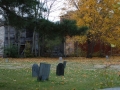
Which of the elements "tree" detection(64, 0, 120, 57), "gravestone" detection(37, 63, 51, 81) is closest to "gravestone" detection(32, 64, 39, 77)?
"gravestone" detection(37, 63, 51, 81)

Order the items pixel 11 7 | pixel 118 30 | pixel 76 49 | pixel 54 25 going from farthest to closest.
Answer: pixel 76 49, pixel 118 30, pixel 54 25, pixel 11 7

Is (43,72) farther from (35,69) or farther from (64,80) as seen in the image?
(35,69)

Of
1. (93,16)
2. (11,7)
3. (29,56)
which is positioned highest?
(93,16)

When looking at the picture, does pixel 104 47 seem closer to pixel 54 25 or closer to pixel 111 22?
pixel 111 22

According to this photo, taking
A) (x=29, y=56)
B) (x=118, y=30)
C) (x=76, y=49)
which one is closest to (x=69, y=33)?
(x=118, y=30)

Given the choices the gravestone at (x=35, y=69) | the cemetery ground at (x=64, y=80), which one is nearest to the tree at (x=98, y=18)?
the cemetery ground at (x=64, y=80)

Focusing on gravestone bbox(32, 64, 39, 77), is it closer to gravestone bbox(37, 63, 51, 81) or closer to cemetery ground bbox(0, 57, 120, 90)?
cemetery ground bbox(0, 57, 120, 90)

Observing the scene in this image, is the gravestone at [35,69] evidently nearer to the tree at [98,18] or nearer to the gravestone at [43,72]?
the gravestone at [43,72]

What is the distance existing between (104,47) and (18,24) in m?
37.5

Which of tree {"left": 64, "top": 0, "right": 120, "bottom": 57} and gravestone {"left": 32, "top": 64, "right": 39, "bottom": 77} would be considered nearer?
gravestone {"left": 32, "top": 64, "right": 39, "bottom": 77}

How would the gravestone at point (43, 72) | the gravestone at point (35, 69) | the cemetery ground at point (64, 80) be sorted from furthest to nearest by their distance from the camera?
1. the gravestone at point (35, 69)
2. the gravestone at point (43, 72)
3. the cemetery ground at point (64, 80)

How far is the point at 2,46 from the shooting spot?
134 feet

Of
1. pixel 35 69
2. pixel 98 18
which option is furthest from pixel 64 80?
pixel 98 18

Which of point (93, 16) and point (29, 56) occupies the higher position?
point (93, 16)
